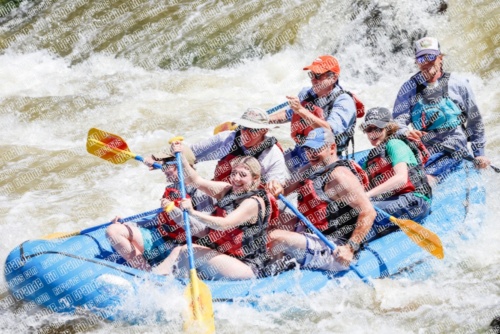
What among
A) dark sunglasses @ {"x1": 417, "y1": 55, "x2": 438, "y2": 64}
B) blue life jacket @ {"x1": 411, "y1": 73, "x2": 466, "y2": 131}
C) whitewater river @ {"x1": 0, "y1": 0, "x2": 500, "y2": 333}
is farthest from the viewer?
whitewater river @ {"x1": 0, "y1": 0, "x2": 500, "y2": 333}

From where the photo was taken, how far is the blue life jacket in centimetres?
562

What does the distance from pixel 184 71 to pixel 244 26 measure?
1.03m

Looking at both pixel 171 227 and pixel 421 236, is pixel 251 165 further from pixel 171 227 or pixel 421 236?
pixel 421 236

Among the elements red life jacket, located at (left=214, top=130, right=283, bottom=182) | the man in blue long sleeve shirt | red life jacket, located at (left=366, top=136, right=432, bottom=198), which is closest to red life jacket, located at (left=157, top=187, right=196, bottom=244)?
red life jacket, located at (left=214, top=130, right=283, bottom=182)

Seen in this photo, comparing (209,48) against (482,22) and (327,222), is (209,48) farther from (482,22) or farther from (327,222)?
(327,222)

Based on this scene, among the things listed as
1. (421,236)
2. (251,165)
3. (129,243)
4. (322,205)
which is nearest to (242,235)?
(251,165)

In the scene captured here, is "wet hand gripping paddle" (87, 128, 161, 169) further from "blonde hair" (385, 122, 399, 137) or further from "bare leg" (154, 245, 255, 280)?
"blonde hair" (385, 122, 399, 137)

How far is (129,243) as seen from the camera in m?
4.54

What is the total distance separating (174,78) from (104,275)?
5.53 metres

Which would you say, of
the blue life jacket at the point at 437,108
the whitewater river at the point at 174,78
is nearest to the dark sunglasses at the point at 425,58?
the blue life jacket at the point at 437,108

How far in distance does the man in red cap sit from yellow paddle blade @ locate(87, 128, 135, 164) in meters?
1.21

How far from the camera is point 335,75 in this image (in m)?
5.32

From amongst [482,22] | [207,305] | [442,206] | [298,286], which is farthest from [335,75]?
[482,22]

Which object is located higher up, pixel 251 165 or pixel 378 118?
pixel 251 165
